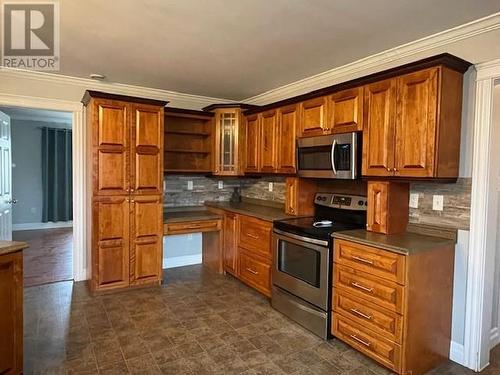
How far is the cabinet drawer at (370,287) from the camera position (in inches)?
87.2

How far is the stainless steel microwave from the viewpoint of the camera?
279 centimetres

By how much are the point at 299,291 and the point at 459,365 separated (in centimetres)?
129

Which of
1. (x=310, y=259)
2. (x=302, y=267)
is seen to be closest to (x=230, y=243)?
(x=302, y=267)

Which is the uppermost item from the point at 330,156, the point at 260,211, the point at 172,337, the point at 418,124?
the point at 418,124

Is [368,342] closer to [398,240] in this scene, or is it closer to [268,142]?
[398,240]

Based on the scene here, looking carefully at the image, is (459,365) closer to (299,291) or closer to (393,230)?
(393,230)

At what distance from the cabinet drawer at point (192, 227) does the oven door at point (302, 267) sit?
49.0 inches

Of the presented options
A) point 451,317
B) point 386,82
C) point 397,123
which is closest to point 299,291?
point 451,317

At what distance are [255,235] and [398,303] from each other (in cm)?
181

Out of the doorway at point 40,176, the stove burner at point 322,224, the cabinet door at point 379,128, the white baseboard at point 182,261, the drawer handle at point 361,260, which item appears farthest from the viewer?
the doorway at point 40,176

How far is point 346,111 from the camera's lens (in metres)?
2.88

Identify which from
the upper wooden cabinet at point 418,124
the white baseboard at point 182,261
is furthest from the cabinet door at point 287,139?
the white baseboard at point 182,261

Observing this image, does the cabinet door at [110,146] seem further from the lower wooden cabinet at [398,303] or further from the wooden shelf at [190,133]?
the lower wooden cabinet at [398,303]

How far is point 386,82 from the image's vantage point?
2.53 m
